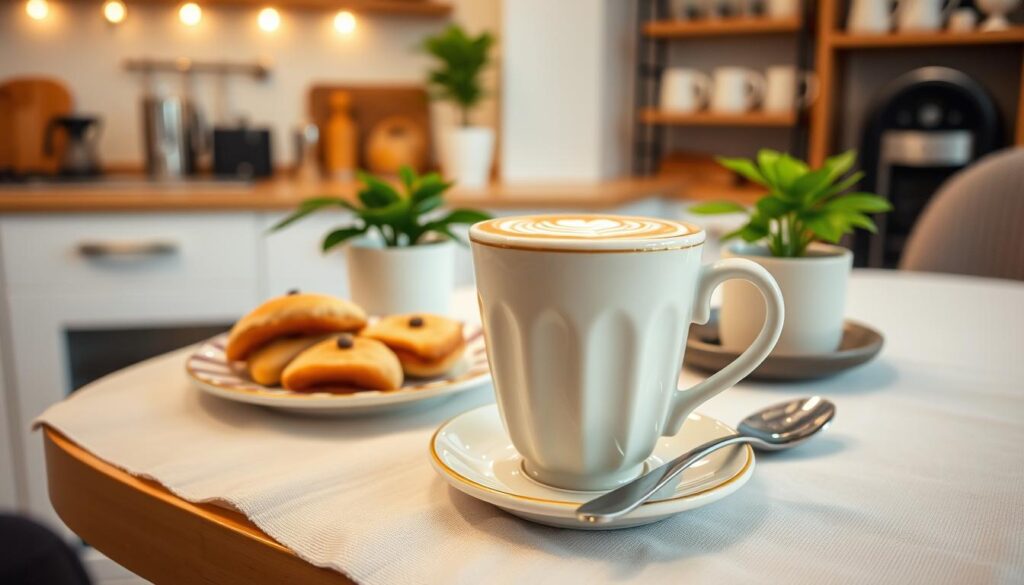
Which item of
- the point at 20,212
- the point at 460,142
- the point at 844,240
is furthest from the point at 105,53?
the point at 844,240

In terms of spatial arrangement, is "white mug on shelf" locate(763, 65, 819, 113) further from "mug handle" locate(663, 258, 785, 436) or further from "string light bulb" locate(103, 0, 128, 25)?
"mug handle" locate(663, 258, 785, 436)

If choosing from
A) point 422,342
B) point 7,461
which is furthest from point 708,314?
point 7,461

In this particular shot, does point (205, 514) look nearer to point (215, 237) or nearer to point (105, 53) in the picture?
point (215, 237)

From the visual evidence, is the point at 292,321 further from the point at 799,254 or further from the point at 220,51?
the point at 220,51

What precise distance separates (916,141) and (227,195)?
67.2 inches

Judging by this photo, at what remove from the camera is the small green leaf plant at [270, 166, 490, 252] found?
84cm

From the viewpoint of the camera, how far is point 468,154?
8.22 feet

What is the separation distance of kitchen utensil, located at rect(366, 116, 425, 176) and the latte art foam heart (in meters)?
2.21

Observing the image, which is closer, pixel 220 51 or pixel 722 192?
pixel 722 192

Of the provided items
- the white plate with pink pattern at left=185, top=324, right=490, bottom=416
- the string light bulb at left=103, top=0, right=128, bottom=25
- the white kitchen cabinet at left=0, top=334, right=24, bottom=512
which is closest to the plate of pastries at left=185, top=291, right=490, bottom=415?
the white plate with pink pattern at left=185, top=324, right=490, bottom=416

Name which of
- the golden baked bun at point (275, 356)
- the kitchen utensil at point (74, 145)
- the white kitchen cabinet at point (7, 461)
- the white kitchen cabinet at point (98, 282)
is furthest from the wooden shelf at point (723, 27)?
the golden baked bun at point (275, 356)

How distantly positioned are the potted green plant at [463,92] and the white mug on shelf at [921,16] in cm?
108

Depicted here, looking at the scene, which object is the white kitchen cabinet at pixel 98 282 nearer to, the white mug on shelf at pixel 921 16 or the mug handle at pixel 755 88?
the mug handle at pixel 755 88

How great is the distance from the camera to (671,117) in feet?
8.48
